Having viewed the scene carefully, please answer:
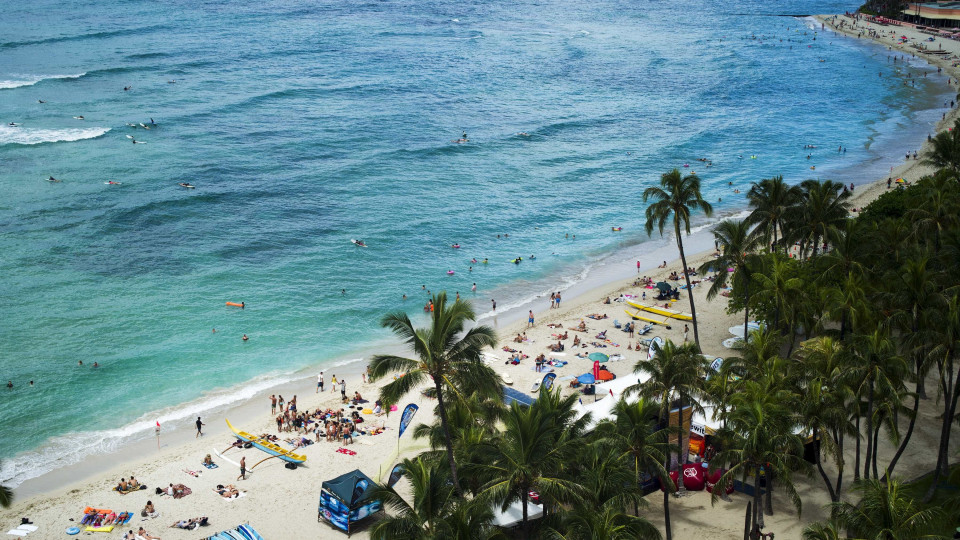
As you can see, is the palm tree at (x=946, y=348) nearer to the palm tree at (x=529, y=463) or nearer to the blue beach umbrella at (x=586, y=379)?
the palm tree at (x=529, y=463)

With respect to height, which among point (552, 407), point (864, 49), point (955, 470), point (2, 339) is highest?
point (864, 49)

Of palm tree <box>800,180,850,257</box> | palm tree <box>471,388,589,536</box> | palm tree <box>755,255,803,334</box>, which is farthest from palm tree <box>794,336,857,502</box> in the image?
palm tree <box>800,180,850,257</box>

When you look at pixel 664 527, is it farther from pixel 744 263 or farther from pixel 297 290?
pixel 297 290

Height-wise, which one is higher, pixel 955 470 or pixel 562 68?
pixel 562 68

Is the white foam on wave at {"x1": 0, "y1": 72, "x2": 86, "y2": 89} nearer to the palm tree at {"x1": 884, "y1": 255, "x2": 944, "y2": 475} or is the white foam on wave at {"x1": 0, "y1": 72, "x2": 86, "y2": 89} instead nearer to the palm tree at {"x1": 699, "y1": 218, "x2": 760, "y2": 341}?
the palm tree at {"x1": 699, "y1": 218, "x2": 760, "y2": 341}

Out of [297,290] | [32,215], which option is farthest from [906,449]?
[32,215]

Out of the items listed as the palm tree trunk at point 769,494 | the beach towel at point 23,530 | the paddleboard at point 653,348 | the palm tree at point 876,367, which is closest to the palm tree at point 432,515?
the palm tree trunk at point 769,494
